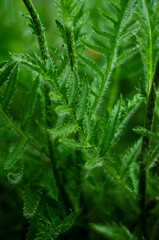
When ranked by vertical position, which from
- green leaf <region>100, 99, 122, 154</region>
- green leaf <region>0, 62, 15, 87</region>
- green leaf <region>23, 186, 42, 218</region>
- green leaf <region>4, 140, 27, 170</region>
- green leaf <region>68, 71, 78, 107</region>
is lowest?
green leaf <region>23, 186, 42, 218</region>

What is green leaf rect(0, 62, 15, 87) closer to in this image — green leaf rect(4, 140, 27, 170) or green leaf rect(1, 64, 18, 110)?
green leaf rect(1, 64, 18, 110)

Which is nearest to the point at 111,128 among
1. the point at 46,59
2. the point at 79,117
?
the point at 79,117

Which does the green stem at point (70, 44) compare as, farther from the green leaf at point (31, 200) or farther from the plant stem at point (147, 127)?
the green leaf at point (31, 200)

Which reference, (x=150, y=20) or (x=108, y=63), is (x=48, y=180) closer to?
(x=108, y=63)

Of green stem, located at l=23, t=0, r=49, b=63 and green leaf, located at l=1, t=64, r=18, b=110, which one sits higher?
green stem, located at l=23, t=0, r=49, b=63

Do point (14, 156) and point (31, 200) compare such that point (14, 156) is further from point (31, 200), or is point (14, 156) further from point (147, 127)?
point (147, 127)

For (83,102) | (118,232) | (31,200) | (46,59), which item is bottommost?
(118,232)

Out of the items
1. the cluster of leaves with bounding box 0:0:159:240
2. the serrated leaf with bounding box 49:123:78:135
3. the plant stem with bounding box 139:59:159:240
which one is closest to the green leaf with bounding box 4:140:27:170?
the cluster of leaves with bounding box 0:0:159:240

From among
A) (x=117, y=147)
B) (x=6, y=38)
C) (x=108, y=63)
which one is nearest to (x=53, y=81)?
(x=108, y=63)
